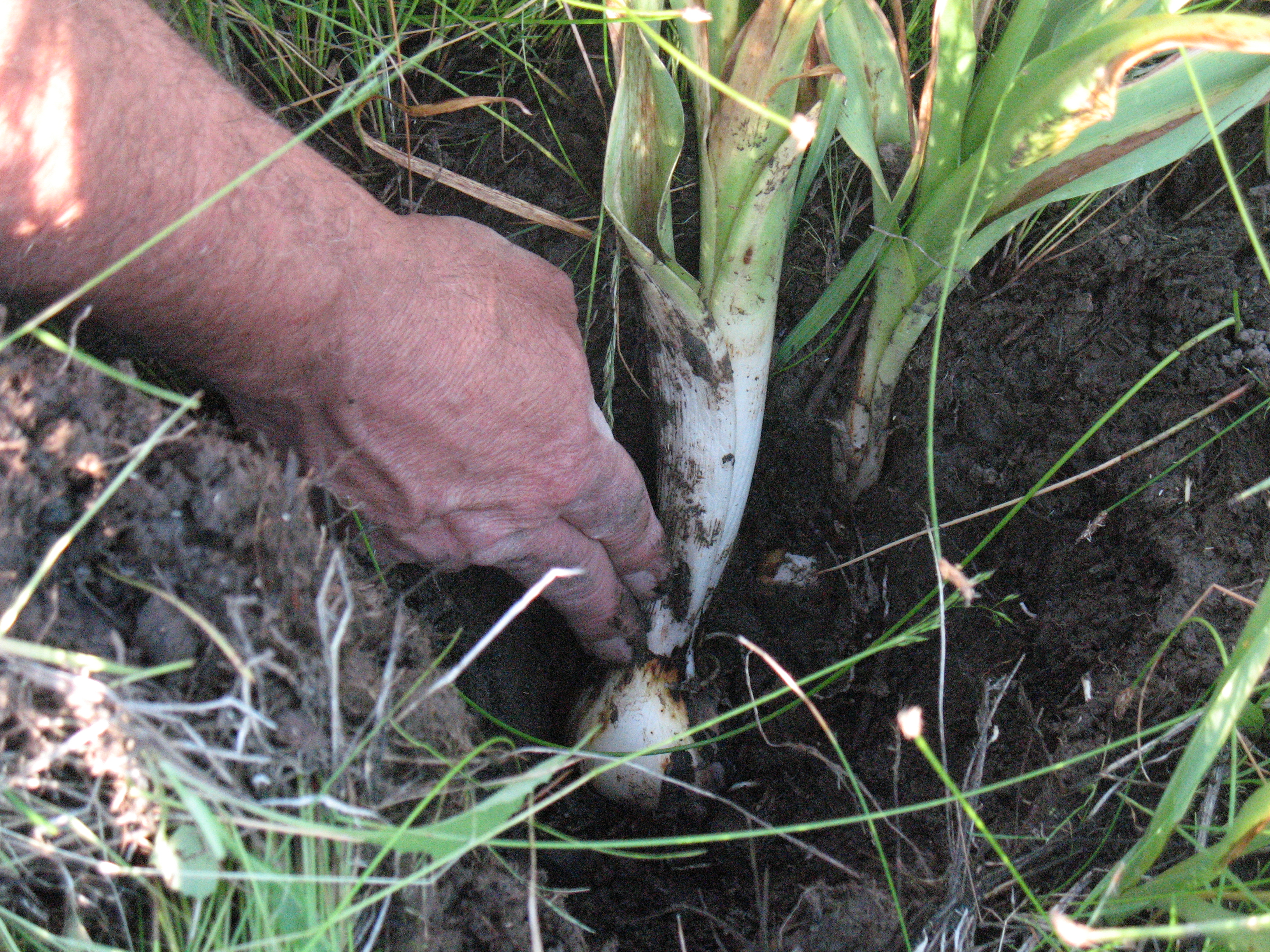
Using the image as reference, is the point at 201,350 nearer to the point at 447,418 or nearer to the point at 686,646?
the point at 447,418

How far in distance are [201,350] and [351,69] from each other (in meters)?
0.51

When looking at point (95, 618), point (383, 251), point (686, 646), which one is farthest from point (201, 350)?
point (686, 646)

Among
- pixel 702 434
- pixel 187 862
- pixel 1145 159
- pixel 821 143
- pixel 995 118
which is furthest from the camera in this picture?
pixel 702 434

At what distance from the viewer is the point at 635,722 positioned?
118 cm

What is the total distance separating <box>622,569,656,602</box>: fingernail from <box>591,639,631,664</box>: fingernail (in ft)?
0.23

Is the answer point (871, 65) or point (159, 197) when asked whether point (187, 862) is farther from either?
point (871, 65)

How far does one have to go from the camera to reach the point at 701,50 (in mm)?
919

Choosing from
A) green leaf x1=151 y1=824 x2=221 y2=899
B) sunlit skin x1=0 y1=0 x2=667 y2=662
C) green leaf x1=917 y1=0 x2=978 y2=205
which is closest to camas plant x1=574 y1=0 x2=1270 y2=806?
green leaf x1=917 y1=0 x2=978 y2=205

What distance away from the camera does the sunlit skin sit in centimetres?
74

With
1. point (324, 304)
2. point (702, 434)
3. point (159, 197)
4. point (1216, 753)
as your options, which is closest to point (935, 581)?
point (702, 434)

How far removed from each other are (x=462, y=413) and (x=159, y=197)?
0.36 meters

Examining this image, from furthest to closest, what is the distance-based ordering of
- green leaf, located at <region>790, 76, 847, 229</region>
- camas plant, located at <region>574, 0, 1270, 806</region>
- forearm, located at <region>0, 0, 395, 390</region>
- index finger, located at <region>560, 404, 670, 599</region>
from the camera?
1. index finger, located at <region>560, 404, 670, 599</region>
2. green leaf, located at <region>790, 76, 847, 229</region>
3. camas plant, located at <region>574, 0, 1270, 806</region>
4. forearm, located at <region>0, 0, 395, 390</region>

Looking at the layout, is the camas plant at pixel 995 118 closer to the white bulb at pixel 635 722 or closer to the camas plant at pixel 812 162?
the camas plant at pixel 812 162

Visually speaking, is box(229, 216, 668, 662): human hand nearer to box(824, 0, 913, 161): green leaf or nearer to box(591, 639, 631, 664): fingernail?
box(591, 639, 631, 664): fingernail
